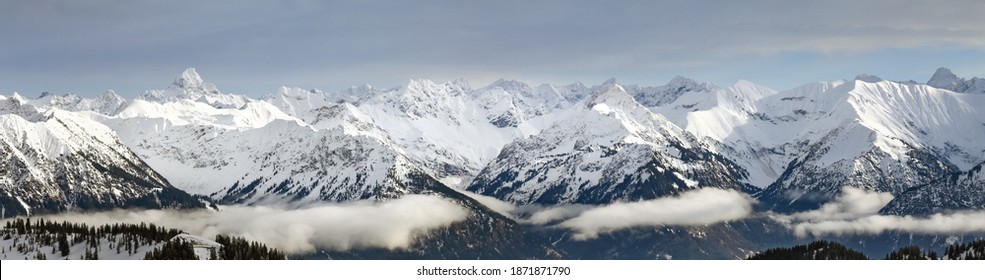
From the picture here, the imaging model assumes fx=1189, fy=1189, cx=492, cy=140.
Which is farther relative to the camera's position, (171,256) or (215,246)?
(215,246)
